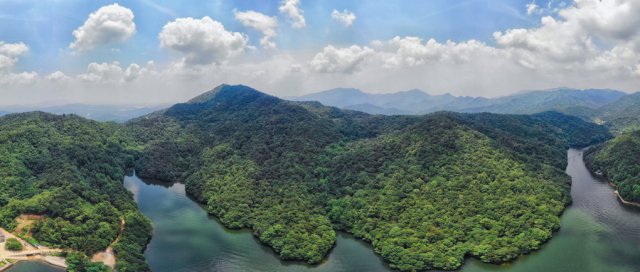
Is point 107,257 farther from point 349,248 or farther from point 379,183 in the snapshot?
point 379,183

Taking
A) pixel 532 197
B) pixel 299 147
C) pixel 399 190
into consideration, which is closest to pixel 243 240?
pixel 399 190

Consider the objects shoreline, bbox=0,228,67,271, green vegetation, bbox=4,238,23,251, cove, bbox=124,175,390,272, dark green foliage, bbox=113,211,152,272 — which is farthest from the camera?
cove, bbox=124,175,390,272

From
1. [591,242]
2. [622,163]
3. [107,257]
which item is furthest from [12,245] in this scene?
[622,163]

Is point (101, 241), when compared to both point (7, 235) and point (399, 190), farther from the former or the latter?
point (399, 190)

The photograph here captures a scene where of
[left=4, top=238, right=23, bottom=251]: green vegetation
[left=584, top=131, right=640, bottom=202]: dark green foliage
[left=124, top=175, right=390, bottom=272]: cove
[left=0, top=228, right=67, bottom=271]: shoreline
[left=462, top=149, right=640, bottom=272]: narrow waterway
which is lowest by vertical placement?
[left=124, top=175, right=390, bottom=272]: cove

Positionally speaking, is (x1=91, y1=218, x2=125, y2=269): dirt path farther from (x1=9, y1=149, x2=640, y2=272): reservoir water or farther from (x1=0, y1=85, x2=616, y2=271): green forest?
(x1=9, y1=149, x2=640, y2=272): reservoir water

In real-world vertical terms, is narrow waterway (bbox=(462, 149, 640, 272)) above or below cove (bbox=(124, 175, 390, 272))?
above

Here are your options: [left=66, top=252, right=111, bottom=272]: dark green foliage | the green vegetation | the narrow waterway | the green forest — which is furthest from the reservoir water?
the green vegetation
